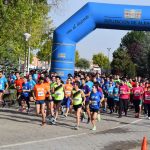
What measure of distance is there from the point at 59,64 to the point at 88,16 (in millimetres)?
2689

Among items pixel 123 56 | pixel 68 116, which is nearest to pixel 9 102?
pixel 68 116

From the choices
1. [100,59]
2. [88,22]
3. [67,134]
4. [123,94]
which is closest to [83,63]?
[100,59]

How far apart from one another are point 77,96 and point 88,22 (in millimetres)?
7451

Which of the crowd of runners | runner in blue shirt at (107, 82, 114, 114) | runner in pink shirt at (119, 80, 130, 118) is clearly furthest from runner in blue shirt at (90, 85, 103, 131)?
runner in blue shirt at (107, 82, 114, 114)

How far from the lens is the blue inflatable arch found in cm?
2220

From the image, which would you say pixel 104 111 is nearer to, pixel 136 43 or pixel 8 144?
pixel 8 144

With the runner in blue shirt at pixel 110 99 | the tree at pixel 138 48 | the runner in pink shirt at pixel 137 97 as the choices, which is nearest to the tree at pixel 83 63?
the tree at pixel 138 48

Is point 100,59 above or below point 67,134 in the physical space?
above

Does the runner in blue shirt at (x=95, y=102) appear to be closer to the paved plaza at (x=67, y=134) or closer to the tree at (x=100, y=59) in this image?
the paved plaza at (x=67, y=134)

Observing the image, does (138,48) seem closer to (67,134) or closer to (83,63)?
(83,63)

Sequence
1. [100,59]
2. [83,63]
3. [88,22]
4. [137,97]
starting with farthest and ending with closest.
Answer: [83,63] < [100,59] < [88,22] < [137,97]

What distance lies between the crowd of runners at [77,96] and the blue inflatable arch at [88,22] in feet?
6.29

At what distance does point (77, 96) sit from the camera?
15570 mm

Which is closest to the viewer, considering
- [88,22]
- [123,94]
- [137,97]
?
[123,94]
